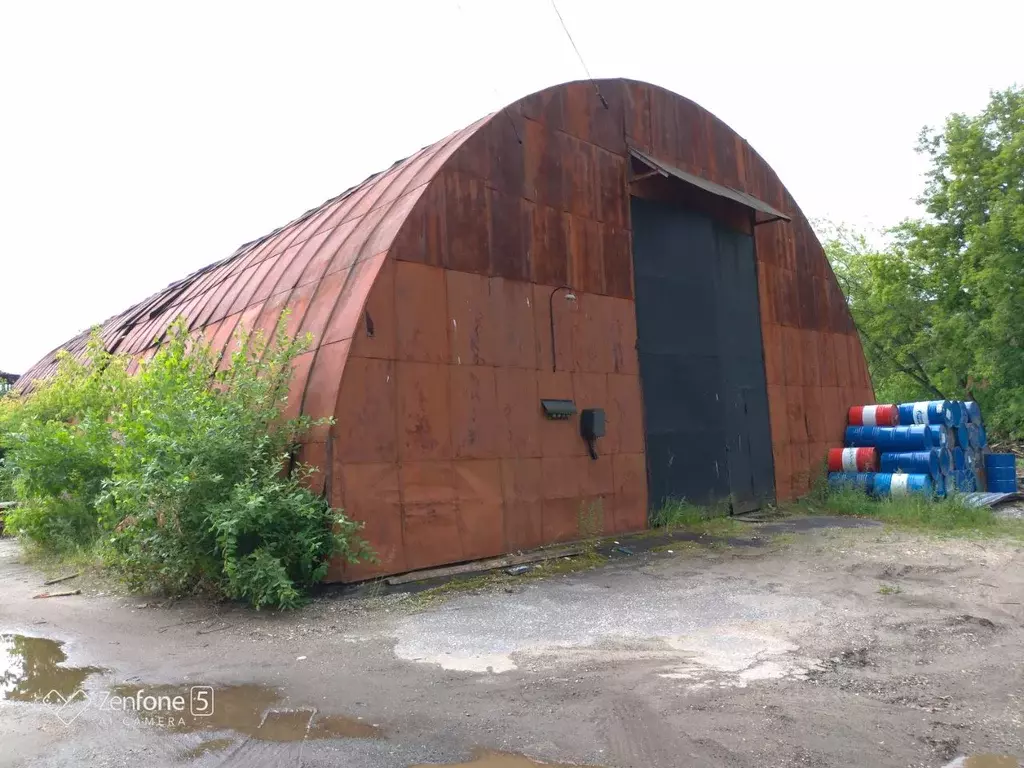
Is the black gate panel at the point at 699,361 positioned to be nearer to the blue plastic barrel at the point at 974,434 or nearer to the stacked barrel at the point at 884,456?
the stacked barrel at the point at 884,456

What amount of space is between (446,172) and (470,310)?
1.90m

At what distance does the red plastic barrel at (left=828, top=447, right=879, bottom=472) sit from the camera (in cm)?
1547

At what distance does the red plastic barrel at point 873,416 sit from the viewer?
52.7 ft

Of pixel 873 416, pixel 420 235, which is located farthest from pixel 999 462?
pixel 420 235

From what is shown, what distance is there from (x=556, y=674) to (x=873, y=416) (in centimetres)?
1369

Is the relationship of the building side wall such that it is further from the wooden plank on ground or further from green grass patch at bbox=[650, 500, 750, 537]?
green grass patch at bbox=[650, 500, 750, 537]

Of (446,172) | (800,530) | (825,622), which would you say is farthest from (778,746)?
(800,530)

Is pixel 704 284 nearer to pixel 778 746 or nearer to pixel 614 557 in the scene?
pixel 614 557

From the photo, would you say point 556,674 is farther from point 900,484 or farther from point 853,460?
point 853,460

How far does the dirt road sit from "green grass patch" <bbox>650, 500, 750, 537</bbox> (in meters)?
3.43

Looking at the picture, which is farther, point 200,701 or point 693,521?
point 693,521

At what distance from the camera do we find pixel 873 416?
1658cm

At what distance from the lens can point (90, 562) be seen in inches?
409

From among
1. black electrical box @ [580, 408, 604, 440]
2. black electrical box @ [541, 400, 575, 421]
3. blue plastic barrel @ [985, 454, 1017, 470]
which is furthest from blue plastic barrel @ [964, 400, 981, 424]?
black electrical box @ [541, 400, 575, 421]
